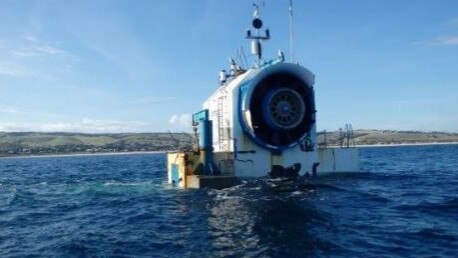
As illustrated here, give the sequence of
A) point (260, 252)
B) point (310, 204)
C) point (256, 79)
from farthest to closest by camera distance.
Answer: point (256, 79)
point (310, 204)
point (260, 252)

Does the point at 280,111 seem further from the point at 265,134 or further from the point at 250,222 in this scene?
the point at 250,222

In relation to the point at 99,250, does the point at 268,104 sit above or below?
above

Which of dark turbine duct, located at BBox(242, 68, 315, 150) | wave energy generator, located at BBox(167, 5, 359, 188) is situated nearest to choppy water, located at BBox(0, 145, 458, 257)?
wave energy generator, located at BBox(167, 5, 359, 188)

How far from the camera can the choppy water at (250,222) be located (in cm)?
1719

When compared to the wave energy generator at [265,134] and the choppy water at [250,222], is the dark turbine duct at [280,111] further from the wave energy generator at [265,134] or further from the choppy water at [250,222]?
the choppy water at [250,222]

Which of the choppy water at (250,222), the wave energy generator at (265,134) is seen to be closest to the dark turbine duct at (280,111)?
the wave energy generator at (265,134)

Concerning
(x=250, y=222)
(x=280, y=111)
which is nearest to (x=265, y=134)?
(x=280, y=111)

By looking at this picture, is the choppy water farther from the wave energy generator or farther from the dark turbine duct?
the dark turbine duct

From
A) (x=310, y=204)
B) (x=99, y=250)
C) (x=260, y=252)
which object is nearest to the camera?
(x=260, y=252)

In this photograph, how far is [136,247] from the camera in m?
18.0

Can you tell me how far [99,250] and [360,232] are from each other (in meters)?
9.39

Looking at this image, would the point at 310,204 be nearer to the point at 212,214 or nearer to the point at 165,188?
the point at 212,214

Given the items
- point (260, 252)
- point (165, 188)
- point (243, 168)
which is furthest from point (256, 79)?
point (260, 252)

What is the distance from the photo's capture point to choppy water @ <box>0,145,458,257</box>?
17188 mm
